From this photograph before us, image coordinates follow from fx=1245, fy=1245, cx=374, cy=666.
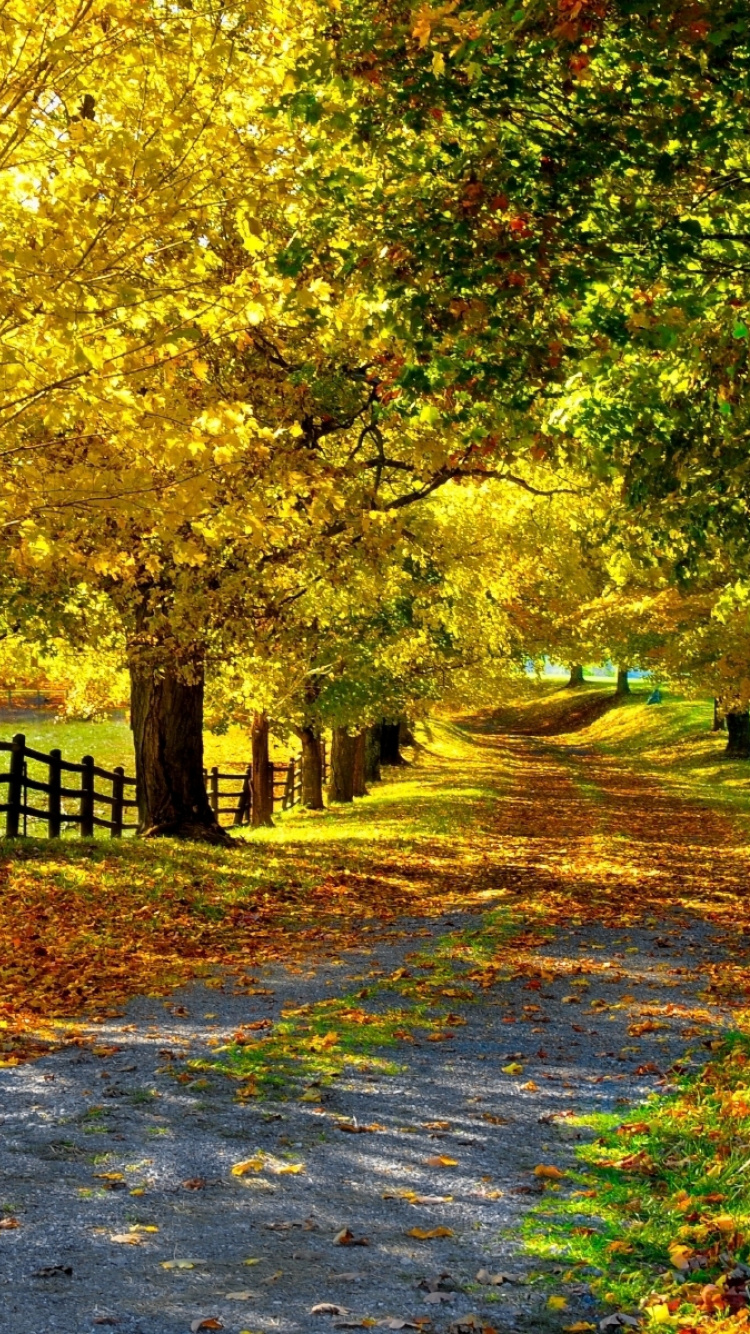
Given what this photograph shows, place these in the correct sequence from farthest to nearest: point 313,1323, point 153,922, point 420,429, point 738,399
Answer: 1. point 420,429
2. point 153,922
3. point 738,399
4. point 313,1323

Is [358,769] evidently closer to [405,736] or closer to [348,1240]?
[405,736]

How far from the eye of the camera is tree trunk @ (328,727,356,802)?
28.7 m

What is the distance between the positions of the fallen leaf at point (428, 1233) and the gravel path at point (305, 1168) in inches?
1.2

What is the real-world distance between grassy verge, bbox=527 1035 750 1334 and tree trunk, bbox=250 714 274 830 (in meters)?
19.6

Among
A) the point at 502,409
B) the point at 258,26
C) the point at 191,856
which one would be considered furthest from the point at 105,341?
the point at 191,856

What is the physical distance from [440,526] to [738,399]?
982 cm

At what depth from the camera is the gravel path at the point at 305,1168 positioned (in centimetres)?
448

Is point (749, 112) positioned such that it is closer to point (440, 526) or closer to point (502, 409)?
point (502, 409)

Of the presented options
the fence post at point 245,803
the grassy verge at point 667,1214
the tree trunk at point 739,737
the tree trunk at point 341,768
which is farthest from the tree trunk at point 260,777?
the grassy verge at point 667,1214

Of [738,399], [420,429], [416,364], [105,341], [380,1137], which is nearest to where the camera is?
[380,1137]

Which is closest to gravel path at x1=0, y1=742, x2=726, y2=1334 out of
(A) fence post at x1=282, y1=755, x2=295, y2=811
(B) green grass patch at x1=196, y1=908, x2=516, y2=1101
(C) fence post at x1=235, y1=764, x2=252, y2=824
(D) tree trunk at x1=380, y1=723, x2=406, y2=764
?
(B) green grass patch at x1=196, y1=908, x2=516, y2=1101

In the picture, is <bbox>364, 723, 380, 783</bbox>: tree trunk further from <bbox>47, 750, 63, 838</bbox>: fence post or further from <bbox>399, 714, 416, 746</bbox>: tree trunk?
<bbox>47, 750, 63, 838</bbox>: fence post

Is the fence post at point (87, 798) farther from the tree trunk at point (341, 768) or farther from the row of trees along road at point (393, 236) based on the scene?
the tree trunk at point (341, 768)

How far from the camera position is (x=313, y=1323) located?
4297 millimetres
